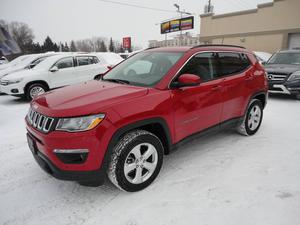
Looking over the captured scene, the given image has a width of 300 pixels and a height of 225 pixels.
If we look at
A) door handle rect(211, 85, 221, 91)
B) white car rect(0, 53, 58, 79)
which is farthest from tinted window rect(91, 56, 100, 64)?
door handle rect(211, 85, 221, 91)

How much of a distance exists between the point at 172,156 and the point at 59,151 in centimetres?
186

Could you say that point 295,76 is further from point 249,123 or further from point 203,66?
point 203,66

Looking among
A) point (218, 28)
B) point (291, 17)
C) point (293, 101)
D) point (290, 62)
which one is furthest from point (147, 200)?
point (218, 28)

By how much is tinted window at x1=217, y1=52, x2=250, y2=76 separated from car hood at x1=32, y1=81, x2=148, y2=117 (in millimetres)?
1616

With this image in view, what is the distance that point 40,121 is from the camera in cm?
256

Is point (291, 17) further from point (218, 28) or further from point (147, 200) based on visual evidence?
point (147, 200)

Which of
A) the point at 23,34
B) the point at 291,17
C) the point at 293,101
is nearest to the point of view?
the point at 293,101

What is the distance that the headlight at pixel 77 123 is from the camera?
2344 millimetres

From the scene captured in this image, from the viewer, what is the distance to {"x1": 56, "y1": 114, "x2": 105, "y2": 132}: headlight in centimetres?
234

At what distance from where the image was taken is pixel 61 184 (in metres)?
3.01

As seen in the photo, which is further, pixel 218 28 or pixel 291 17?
pixel 218 28

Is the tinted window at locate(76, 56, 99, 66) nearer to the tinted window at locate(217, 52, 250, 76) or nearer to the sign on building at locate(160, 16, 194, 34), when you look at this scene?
the tinted window at locate(217, 52, 250, 76)

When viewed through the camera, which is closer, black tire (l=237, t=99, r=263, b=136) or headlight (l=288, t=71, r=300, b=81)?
black tire (l=237, t=99, r=263, b=136)

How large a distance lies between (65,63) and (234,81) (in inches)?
257
